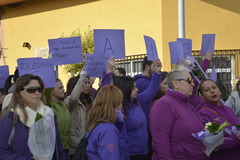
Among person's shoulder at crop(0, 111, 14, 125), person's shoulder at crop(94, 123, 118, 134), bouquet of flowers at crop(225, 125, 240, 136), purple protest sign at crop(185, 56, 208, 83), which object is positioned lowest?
bouquet of flowers at crop(225, 125, 240, 136)

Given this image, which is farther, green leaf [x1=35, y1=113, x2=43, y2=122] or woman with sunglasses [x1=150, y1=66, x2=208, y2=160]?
woman with sunglasses [x1=150, y1=66, x2=208, y2=160]

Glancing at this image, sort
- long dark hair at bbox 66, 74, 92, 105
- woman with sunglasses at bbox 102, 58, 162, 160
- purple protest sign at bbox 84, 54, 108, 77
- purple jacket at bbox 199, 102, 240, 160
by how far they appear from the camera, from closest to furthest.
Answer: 1. purple jacket at bbox 199, 102, 240, 160
2. woman with sunglasses at bbox 102, 58, 162, 160
3. purple protest sign at bbox 84, 54, 108, 77
4. long dark hair at bbox 66, 74, 92, 105

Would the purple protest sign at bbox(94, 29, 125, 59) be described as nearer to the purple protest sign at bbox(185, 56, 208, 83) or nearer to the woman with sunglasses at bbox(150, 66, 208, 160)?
the purple protest sign at bbox(185, 56, 208, 83)

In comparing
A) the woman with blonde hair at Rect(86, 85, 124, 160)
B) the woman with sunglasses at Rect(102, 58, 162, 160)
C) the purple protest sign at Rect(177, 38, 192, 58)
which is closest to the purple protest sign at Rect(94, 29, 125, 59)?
the woman with sunglasses at Rect(102, 58, 162, 160)

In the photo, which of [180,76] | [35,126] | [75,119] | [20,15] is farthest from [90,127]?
[20,15]

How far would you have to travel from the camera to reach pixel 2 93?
7234 millimetres

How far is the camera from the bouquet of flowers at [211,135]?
509 cm

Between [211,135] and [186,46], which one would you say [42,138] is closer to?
[211,135]

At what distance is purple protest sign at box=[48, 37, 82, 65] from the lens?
679 cm

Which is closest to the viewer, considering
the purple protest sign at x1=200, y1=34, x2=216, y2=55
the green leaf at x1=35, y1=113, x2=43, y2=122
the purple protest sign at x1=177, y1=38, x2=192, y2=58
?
Answer: the green leaf at x1=35, y1=113, x2=43, y2=122

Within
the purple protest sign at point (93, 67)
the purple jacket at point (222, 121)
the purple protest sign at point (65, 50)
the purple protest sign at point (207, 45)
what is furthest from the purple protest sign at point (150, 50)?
the purple jacket at point (222, 121)

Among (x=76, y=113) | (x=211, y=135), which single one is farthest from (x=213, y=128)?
(x=76, y=113)

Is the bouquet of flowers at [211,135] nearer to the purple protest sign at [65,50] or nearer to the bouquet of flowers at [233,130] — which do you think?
the bouquet of flowers at [233,130]

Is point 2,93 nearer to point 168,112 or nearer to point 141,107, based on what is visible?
point 141,107
